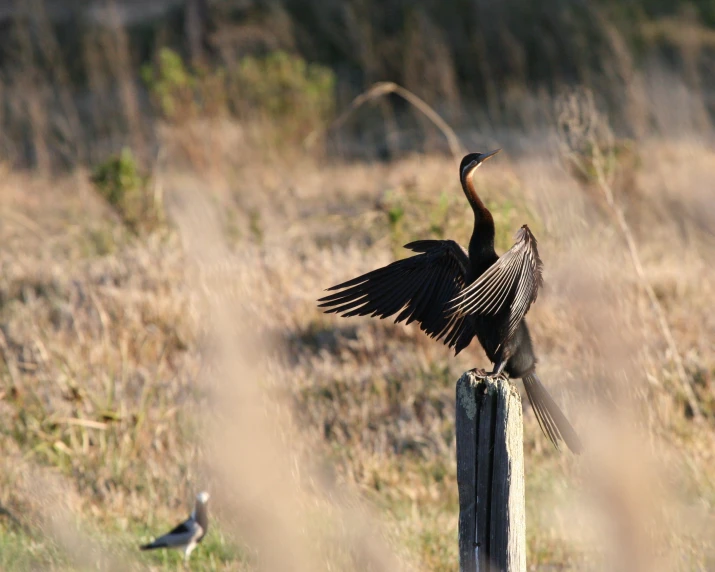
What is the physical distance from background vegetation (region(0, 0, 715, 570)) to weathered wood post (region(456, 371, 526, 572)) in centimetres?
62

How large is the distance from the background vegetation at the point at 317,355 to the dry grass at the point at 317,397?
2cm

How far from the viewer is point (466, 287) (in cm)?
243

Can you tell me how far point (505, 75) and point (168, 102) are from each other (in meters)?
7.54

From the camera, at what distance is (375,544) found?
130 inches

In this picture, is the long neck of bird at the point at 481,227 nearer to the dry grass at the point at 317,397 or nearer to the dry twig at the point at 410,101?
the dry grass at the point at 317,397

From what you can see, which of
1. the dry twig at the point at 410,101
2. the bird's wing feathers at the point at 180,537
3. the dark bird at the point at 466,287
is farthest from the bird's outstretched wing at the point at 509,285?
the dry twig at the point at 410,101

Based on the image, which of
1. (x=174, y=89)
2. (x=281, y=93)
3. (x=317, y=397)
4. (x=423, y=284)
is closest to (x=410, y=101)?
(x=317, y=397)

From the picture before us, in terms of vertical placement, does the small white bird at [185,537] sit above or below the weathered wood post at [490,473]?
below

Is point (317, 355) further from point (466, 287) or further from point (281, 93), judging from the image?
point (281, 93)

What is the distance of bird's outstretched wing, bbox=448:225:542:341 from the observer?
2195 mm

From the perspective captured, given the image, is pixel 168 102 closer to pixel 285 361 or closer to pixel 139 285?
pixel 139 285

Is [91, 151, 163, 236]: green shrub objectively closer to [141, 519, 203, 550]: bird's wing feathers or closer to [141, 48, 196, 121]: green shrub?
[141, 48, 196, 121]: green shrub

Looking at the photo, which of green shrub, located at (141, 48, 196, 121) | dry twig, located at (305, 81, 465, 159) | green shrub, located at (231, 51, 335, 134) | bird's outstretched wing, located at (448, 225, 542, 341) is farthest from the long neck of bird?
green shrub, located at (231, 51, 335, 134)

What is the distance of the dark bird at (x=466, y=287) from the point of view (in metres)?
2.39
